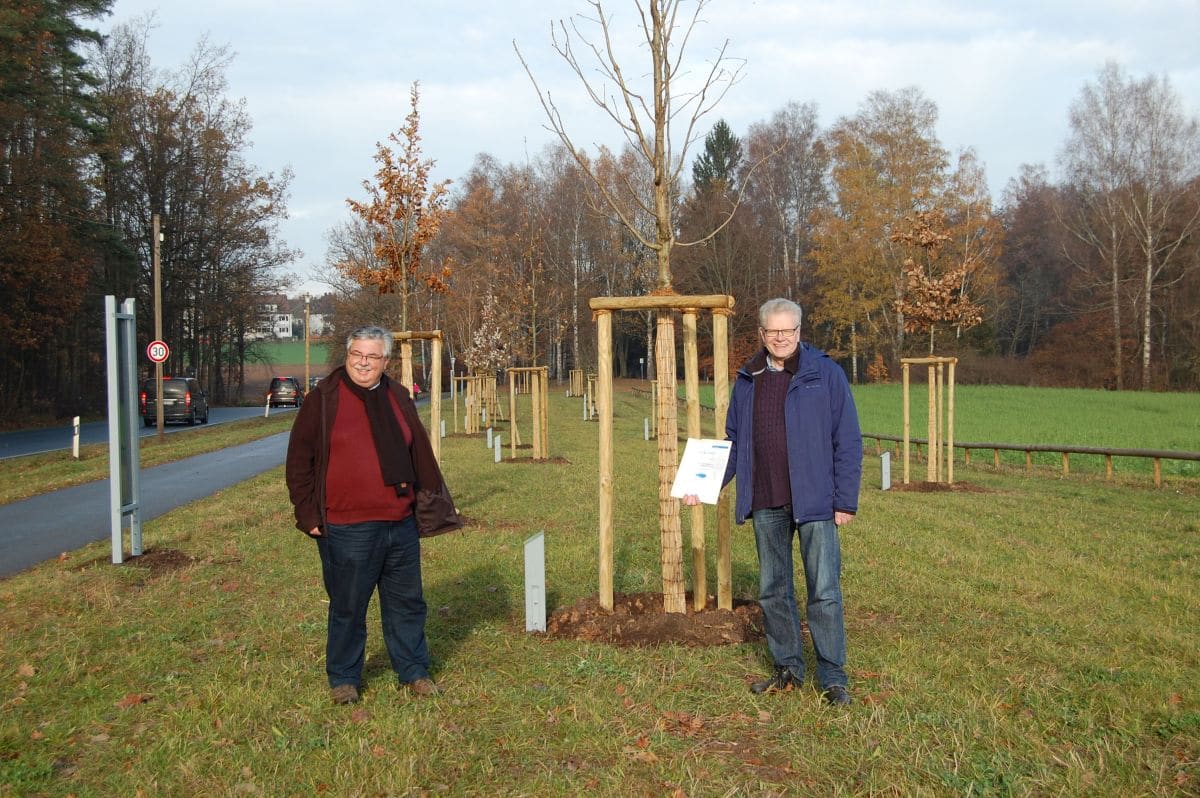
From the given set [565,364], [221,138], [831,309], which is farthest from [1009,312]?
[221,138]

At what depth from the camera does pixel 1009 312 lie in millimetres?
62656

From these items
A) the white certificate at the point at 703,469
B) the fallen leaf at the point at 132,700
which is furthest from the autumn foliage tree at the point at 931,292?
the fallen leaf at the point at 132,700

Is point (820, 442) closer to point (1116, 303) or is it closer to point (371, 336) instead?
point (371, 336)

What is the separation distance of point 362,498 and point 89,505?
10.3 meters

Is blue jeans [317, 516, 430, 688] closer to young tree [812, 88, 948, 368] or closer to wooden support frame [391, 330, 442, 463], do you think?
wooden support frame [391, 330, 442, 463]

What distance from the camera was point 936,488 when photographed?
1384cm

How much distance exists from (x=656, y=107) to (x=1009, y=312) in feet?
204

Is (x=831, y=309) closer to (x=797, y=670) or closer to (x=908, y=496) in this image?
(x=908, y=496)

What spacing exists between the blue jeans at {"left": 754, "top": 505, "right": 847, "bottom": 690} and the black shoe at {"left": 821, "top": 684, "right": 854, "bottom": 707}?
0.8 inches

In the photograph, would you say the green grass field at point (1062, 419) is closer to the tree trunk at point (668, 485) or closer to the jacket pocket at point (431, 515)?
the tree trunk at point (668, 485)

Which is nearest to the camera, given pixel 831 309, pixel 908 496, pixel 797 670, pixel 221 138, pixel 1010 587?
pixel 797 670

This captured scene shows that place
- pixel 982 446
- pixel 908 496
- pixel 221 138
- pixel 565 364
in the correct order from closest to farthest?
1. pixel 908 496
2. pixel 982 446
3. pixel 221 138
4. pixel 565 364

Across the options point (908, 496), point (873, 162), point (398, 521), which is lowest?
point (908, 496)

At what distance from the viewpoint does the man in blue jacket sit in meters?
4.64
